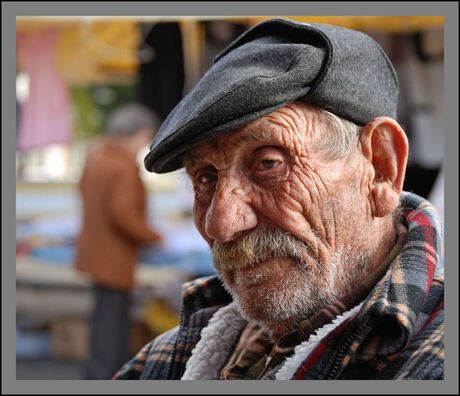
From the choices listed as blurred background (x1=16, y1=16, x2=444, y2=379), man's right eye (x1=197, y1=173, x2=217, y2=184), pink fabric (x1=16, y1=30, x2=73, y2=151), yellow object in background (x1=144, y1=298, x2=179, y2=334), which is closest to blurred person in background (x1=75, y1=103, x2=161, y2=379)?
blurred background (x1=16, y1=16, x2=444, y2=379)

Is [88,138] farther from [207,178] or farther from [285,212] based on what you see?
[285,212]

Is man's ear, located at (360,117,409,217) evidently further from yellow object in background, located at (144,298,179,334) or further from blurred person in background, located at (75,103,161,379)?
blurred person in background, located at (75,103,161,379)

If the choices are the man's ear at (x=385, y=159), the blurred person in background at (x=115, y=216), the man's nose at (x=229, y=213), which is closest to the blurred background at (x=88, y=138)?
the blurred person in background at (x=115, y=216)

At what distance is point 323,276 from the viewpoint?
3.74 ft

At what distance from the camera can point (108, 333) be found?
110 inches

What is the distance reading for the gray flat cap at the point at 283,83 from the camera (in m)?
1.03

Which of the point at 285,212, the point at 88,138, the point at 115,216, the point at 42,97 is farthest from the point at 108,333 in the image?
the point at 88,138

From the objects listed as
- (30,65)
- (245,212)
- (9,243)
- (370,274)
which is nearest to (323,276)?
(370,274)

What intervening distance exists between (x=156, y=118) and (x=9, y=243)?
2098mm

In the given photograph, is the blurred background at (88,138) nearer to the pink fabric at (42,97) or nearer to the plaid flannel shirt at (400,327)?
the pink fabric at (42,97)

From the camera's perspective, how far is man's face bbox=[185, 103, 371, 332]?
43.5 inches

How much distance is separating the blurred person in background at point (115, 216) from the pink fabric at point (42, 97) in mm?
773

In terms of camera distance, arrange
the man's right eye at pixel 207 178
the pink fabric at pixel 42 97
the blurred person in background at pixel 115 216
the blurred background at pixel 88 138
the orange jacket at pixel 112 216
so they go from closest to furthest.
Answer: the man's right eye at pixel 207 178
the blurred background at pixel 88 138
the blurred person in background at pixel 115 216
the orange jacket at pixel 112 216
the pink fabric at pixel 42 97

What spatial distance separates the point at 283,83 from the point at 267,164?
185 millimetres
